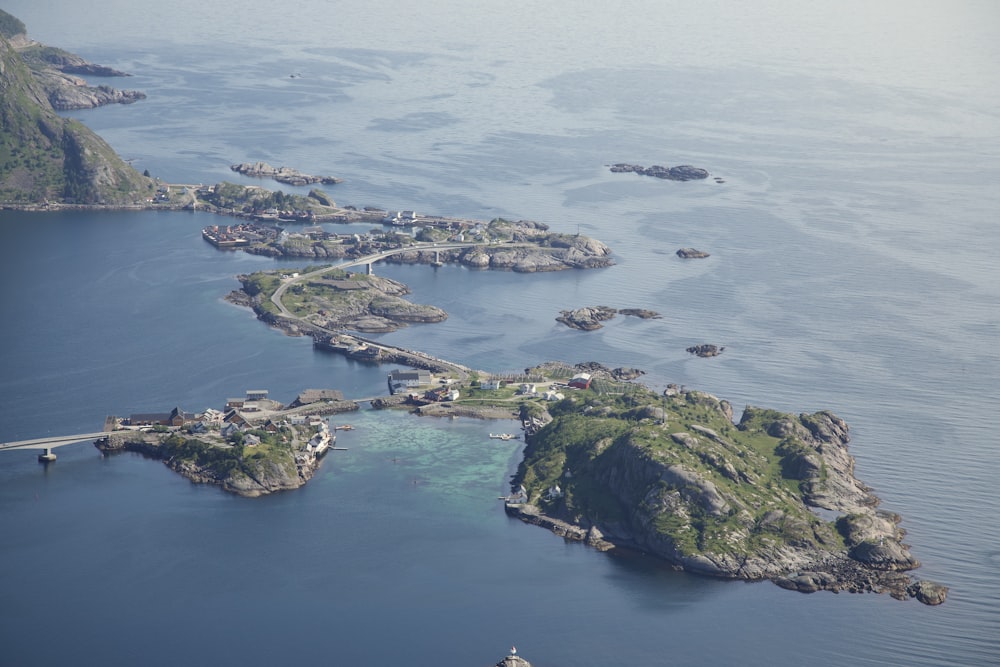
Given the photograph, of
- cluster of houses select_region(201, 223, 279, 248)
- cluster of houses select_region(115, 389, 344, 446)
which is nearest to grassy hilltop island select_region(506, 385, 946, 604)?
cluster of houses select_region(115, 389, 344, 446)

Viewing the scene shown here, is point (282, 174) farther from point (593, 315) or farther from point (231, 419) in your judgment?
point (231, 419)

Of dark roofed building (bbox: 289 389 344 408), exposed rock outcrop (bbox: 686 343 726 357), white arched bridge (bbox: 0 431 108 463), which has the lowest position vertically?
white arched bridge (bbox: 0 431 108 463)

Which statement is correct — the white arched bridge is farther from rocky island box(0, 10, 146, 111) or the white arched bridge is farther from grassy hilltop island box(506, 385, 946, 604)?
rocky island box(0, 10, 146, 111)

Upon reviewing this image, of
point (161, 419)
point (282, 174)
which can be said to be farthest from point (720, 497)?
point (282, 174)

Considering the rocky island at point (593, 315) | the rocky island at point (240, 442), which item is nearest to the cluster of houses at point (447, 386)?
the rocky island at point (240, 442)

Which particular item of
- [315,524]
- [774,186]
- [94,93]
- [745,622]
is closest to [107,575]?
[315,524]

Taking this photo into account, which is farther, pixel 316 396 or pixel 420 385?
pixel 420 385

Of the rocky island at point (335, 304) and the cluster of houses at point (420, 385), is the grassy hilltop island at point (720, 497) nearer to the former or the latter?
the cluster of houses at point (420, 385)
